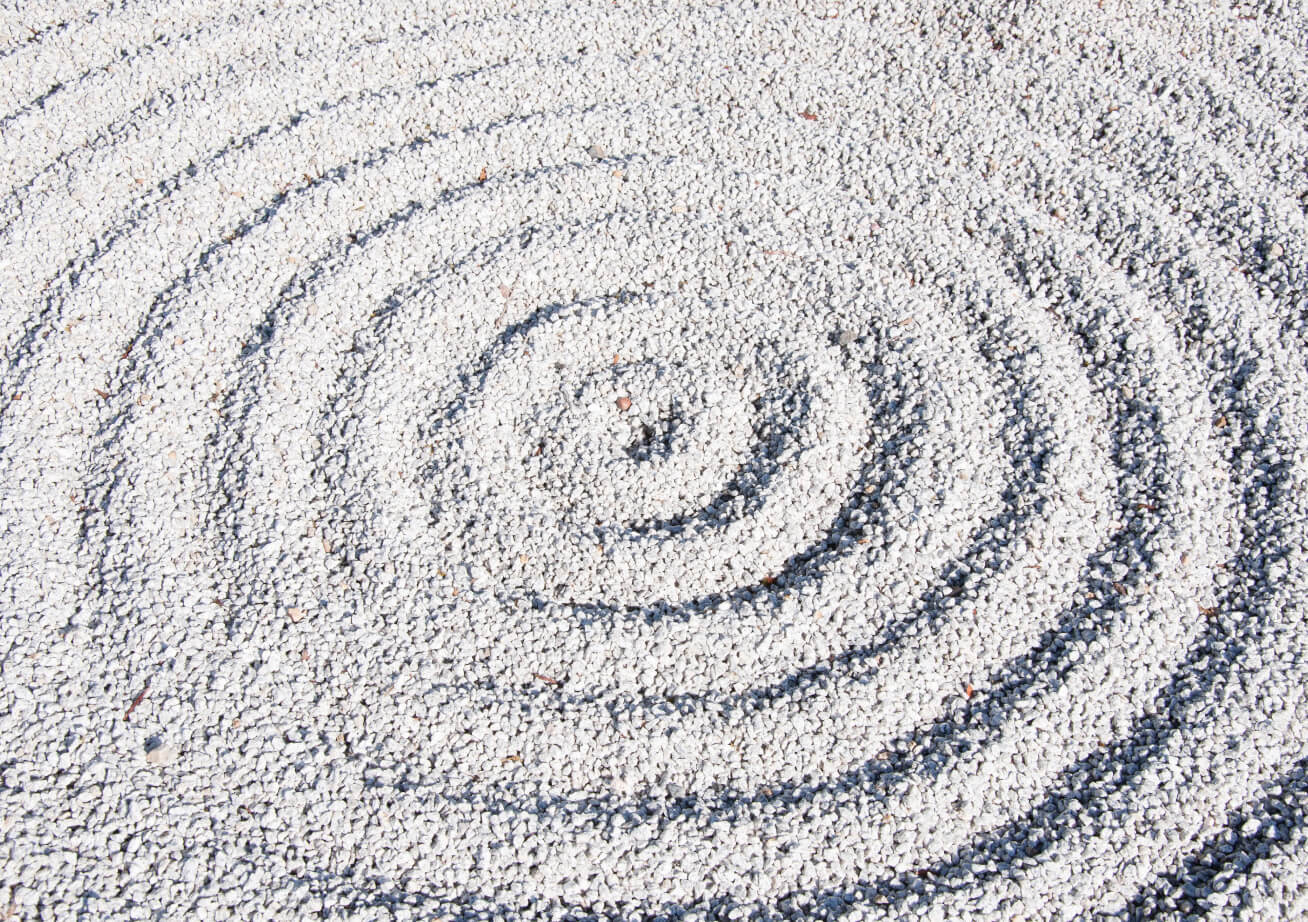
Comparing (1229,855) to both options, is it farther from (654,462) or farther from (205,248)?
(205,248)

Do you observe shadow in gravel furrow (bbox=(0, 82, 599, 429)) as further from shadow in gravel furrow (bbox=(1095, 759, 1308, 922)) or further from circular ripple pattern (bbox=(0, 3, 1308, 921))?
shadow in gravel furrow (bbox=(1095, 759, 1308, 922))

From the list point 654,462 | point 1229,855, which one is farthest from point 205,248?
point 1229,855

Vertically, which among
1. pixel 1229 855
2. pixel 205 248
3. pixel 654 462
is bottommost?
pixel 1229 855

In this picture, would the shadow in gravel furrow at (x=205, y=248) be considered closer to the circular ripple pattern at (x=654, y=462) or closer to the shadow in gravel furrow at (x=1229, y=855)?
the circular ripple pattern at (x=654, y=462)

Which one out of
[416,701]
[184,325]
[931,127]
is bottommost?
[416,701]

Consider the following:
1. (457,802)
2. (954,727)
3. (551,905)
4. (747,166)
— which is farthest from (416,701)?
(747,166)

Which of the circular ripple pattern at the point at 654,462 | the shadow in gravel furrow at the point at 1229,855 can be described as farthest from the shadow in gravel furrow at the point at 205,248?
the shadow in gravel furrow at the point at 1229,855

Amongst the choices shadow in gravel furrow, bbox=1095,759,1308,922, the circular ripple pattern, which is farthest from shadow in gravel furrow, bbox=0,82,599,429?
shadow in gravel furrow, bbox=1095,759,1308,922

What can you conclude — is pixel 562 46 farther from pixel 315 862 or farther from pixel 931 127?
pixel 315 862
